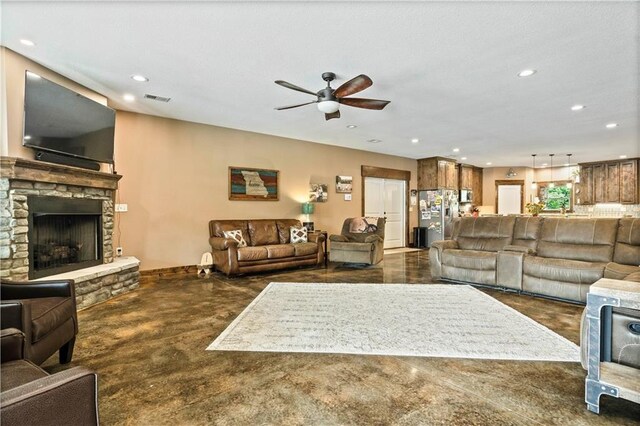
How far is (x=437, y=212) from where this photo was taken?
9039mm

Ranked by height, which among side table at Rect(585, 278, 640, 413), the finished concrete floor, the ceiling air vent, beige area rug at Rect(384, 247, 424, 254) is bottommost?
the finished concrete floor

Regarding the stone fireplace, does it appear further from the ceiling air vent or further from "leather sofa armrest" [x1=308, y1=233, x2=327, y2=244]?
"leather sofa armrest" [x1=308, y1=233, x2=327, y2=244]

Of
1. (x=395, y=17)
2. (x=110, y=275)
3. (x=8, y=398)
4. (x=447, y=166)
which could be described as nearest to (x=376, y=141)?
(x=447, y=166)

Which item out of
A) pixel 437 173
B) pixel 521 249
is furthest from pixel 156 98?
pixel 437 173

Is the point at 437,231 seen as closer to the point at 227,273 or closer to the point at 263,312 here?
the point at 227,273

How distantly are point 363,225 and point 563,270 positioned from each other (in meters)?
3.49

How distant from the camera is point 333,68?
3.38 meters

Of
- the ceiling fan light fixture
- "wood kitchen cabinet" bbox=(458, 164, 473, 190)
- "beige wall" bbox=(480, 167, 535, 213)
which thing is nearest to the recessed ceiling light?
the ceiling fan light fixture

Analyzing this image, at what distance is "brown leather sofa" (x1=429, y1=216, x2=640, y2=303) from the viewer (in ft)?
12.3

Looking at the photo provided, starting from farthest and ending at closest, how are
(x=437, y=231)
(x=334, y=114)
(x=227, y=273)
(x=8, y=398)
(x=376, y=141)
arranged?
(x=437, y=231) → (x=376, y=141) → (x=227, y=273) → (x=334, y=114) → (x=8, y=398)

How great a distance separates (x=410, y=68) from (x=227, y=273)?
4.03 meters

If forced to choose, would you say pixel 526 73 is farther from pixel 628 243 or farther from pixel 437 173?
pixel 437 173

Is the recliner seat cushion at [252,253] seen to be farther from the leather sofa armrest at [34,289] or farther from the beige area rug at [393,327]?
the leather sofa armrest at [34,289]

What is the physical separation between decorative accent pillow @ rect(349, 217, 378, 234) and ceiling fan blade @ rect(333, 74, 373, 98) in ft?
11.7
